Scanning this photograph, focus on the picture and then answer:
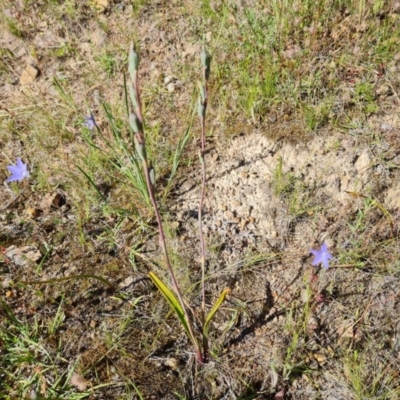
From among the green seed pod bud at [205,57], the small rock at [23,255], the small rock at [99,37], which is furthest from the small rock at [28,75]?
the green seed pod bud at [205,57]

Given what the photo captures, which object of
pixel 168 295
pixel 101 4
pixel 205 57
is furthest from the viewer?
pixel 101 4

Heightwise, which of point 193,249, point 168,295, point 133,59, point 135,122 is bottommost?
point 193,249

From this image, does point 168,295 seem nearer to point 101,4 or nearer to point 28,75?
point 28,75

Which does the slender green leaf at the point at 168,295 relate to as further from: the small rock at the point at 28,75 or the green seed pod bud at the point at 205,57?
the small rock at the point at 28,75

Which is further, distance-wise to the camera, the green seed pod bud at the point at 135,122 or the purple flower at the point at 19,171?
the purple flower at the point at 19,171

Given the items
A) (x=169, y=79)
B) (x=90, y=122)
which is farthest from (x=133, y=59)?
(x=169, y=79)

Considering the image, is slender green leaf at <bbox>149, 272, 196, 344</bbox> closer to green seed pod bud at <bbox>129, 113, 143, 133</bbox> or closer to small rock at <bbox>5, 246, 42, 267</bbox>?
green seed pod bud at <bbox>129, 113, 143, 133</bbox>

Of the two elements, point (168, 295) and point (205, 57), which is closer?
point (205, 57)

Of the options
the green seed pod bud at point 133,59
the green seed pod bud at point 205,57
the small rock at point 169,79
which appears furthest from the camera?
the small rock at point 169,79

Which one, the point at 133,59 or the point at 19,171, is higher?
the point at 133,59

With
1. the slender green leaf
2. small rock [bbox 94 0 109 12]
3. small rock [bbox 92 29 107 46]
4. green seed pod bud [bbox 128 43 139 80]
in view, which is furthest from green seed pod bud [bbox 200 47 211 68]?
small rock [bbox 94 0 109 12]
